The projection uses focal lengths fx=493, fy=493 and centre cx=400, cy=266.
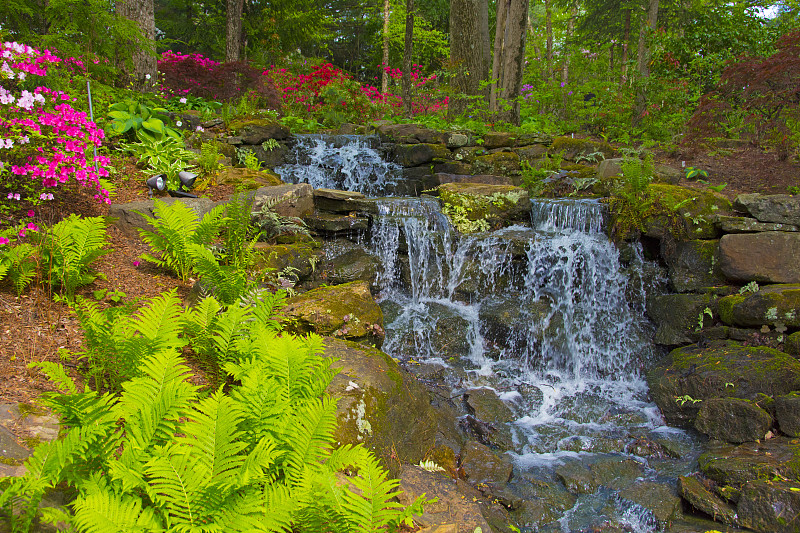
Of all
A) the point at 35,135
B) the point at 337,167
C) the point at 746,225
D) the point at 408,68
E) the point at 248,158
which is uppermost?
the point at 408,68

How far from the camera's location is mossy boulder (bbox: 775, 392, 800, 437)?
455 centimetres

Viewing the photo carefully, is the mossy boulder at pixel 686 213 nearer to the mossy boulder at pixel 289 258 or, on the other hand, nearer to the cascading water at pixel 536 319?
the cascading water at pixel 536 319

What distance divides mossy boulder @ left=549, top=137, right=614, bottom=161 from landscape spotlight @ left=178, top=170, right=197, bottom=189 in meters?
6.53

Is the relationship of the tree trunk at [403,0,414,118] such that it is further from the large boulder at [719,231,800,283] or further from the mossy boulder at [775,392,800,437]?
the mossy boulder at [775,392,800,437]

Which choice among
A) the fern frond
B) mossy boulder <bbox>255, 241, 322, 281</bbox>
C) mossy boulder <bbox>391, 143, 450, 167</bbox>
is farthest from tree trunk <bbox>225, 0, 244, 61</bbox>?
the fern frond

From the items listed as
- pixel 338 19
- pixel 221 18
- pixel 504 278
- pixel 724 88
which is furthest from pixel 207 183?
pixel 338 19

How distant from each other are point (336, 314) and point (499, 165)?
5861 mm

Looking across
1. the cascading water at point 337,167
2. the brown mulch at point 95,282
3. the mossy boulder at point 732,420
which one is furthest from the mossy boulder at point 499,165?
the mossy boulder at point 732,420

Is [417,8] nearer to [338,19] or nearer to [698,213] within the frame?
[338,19]

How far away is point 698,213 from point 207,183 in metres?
6.89

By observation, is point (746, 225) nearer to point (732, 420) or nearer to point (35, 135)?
point (732, 420)

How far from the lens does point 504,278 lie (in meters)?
7.27

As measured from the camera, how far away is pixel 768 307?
18.0 ft

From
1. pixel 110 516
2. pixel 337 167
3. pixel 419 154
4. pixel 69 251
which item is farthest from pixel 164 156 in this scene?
pixel 110 516
